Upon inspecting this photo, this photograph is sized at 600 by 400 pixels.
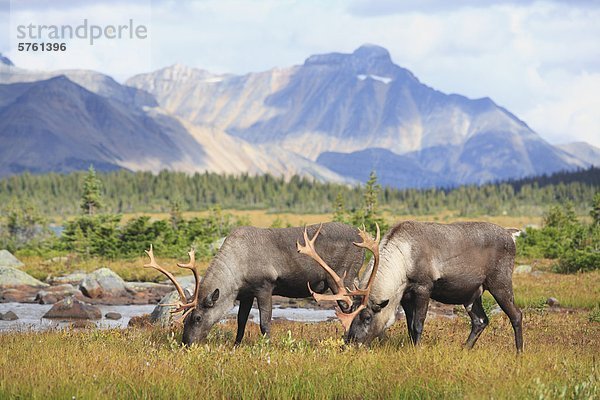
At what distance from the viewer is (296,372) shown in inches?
388

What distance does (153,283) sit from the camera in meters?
33.0

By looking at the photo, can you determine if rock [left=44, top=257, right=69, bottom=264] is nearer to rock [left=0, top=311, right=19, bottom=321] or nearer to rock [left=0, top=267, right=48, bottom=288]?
rock [left=0, top=267, right=48, bottom=288]

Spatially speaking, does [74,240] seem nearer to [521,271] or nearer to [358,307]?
[521,271]

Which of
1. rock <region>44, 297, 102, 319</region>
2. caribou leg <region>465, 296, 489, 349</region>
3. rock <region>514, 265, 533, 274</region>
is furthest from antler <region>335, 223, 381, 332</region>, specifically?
rock <region>514, 265, 533, 274</region>

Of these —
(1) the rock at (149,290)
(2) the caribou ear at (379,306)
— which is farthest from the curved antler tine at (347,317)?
(1) the rock at (149,290)

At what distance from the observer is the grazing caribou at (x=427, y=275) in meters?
12.0

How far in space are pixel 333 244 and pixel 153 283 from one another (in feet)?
65.0

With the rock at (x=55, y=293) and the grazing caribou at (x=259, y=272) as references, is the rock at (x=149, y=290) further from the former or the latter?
the grazing caribou at (x=259, y=272)

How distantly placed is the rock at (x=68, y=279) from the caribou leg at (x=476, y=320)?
22287 millimetres

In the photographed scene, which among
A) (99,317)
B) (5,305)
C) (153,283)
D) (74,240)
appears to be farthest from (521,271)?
(74,240)

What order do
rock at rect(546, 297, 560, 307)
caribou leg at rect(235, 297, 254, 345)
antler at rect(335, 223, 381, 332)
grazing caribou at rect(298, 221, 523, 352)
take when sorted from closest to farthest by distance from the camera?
antler at rect(335, 223, 381, 332) → grazing caribou at rect(298, 221, 523, 352) → caribou leg at rect(235, 297, 254, 345) → rock at rect(546, 297, 560, 307)

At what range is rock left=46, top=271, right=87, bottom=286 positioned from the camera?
32.7 meters

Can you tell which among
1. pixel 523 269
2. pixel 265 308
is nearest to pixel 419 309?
pixel 265 308

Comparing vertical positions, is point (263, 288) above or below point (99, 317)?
above
